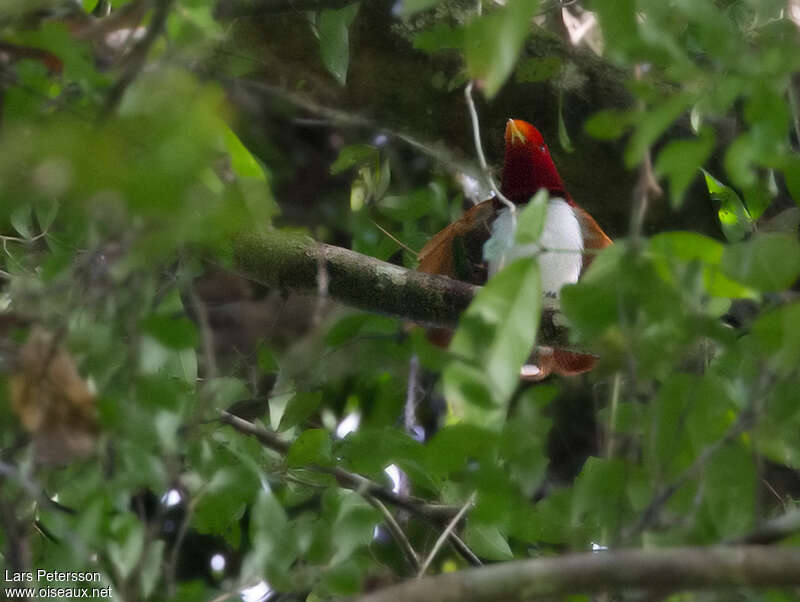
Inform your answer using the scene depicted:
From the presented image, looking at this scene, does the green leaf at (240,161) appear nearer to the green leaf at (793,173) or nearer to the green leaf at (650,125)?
the green leaf at (650,125)

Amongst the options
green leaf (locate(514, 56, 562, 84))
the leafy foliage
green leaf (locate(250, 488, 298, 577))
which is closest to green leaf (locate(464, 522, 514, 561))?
the leafy foliage

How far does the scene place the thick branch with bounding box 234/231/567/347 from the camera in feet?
6.89

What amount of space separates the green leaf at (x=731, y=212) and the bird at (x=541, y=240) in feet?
1.16

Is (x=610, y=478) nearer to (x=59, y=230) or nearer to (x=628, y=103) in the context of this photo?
(x=59, y=230)

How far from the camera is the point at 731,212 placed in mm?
2344

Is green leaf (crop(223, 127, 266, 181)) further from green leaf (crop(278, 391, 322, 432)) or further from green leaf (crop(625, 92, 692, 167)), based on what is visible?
green leaf (crop(278, 391, 322, 432))

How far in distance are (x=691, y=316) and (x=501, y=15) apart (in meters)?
0.38

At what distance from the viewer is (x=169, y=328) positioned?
1.08 meters

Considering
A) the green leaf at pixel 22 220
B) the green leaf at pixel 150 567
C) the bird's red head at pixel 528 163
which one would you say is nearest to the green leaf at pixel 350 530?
the green leaf at pixel 150 567

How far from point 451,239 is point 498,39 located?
5.15 feet

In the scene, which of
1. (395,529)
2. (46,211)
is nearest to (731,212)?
(395,529)

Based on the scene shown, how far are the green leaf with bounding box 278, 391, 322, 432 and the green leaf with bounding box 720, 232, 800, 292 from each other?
1050mm

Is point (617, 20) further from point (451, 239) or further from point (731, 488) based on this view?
point (451, 239)

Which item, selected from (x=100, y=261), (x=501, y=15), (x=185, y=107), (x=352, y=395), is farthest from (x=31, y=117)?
(x=352, y=395)
